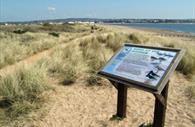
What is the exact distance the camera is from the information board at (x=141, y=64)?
4629 millimetres

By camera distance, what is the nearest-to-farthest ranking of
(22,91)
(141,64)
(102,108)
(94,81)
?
(141,64) → (102,108) → (22,91) → (94,81)

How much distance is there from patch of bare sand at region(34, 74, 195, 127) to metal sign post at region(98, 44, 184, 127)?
20.2 inches

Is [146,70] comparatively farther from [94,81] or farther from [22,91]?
[94,81]

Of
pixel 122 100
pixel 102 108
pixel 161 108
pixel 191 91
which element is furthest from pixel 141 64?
pixel 191 91

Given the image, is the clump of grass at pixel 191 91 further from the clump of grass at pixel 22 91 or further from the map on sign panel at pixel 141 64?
the clump of grass at pixel 22 91

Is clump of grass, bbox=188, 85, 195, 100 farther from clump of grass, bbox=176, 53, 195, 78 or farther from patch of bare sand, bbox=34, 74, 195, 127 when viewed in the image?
clump of grass, bbox=176, 53, 195, 78

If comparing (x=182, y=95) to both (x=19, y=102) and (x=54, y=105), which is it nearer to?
(x=54, y=105)

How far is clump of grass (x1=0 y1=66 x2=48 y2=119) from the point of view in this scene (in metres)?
6.21

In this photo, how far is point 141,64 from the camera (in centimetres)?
502

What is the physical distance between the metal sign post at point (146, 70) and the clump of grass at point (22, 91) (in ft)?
6.35

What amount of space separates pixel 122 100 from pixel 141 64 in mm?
1059

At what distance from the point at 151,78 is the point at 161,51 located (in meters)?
0.62

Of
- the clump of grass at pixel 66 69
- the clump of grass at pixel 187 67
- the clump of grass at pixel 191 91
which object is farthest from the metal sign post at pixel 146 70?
the clump of grass at pixel 187 67

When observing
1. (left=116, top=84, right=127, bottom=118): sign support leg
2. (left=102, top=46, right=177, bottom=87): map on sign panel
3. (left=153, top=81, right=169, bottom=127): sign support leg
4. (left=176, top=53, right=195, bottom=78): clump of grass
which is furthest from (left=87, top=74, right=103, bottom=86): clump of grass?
(left=153, top=81, right=169, bottom=127): sign support leg
